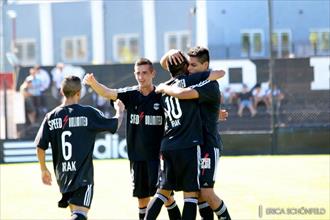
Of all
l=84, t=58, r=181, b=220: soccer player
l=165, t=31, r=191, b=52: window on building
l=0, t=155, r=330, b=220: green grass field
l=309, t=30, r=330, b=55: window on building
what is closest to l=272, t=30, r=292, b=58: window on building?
l=309, t=30, r=330, b=55: window on building

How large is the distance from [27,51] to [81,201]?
24.7 metres

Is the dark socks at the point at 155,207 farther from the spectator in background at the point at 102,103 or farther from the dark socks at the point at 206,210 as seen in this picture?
the spectator in background at the point at 102,103

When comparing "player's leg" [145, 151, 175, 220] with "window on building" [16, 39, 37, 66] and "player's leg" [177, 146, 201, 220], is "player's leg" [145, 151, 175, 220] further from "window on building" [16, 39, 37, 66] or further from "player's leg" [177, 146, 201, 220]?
"window on building" [16, 39, 37, 66]

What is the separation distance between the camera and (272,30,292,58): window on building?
2119 cm

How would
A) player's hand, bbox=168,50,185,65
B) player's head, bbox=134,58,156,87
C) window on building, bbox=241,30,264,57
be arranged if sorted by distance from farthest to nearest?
window on building, bbox=241,30,264,57 < player's head, bbox=134,58,156,87 < player's hand, bbox=168,50,185,65

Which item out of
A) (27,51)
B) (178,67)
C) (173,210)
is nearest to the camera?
(178,67)

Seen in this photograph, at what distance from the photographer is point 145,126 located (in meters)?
8.02

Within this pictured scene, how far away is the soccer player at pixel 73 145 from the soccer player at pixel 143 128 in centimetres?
63

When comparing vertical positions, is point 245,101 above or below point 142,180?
above

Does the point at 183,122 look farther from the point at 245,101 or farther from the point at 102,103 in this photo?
the point at 102,103

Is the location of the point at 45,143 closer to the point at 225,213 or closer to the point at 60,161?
the point at 60,161

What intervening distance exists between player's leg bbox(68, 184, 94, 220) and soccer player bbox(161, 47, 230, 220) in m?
1.16

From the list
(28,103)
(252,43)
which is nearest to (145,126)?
→ (28,103)

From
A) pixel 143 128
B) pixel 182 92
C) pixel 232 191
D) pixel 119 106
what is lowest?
pixel 232 191
